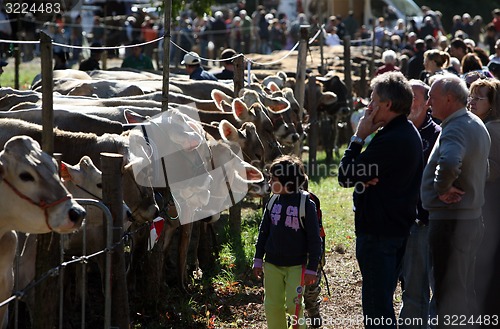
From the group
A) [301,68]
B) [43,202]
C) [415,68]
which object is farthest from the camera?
[415,68]

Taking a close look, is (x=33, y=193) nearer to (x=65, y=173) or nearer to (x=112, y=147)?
(x=65, y=173)

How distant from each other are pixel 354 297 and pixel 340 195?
5879 millimetres

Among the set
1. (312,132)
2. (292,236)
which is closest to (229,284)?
(292,236)

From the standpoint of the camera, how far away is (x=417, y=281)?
6531 mm

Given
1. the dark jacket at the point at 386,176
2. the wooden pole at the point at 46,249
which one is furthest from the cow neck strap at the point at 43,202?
the dark jacket at the point at 386,176

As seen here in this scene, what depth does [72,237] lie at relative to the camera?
7.66 m

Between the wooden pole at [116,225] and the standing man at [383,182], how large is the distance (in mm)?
1589

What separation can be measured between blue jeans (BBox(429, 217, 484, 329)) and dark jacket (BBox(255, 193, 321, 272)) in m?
0.86

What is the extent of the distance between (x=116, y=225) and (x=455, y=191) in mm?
2389

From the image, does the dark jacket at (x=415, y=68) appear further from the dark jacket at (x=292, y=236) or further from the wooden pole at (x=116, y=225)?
the wooden pole at (x=116, y=225)

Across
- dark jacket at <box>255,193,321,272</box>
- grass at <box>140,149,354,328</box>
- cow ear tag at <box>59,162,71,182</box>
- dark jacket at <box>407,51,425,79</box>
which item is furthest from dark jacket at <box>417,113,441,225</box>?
dark jacket at <box>407,51,425,79</box>

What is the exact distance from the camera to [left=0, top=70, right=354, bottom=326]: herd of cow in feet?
16.4

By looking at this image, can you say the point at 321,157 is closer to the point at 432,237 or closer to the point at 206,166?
the point at 206,166

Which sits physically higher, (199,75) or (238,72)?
(238,72)
